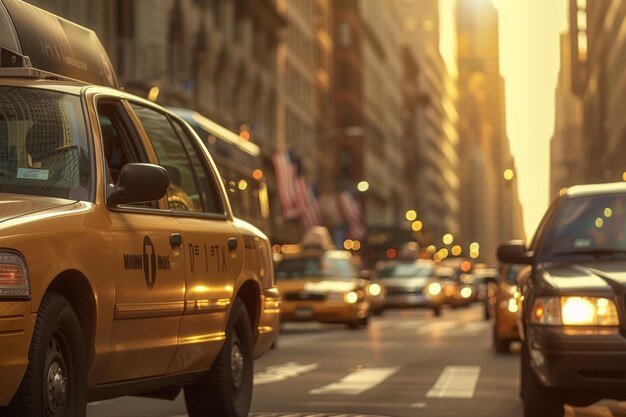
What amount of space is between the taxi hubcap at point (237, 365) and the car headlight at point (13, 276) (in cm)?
339

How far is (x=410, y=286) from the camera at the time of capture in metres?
48.0

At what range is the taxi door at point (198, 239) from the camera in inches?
342

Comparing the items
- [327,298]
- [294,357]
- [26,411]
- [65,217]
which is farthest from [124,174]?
[327,298]

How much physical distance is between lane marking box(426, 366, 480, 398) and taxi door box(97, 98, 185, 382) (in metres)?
5.23

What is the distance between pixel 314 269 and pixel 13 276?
24.8 meters

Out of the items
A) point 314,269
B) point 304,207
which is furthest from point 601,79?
point 314,269

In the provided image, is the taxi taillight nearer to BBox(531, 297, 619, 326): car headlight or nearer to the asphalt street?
BBox(531, 297, 619, 326): car headlight

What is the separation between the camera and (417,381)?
1521 centimetres

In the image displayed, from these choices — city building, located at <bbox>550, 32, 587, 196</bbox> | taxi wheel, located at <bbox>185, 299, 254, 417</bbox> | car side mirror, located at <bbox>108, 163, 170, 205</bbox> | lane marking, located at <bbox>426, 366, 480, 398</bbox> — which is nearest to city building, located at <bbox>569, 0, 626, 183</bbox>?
city building, located at <bbox>550, 32, 587, 196</bbox>

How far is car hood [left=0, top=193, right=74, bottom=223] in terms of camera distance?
6605 mm

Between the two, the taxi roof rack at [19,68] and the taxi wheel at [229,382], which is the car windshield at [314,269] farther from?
the taxi roof rack at [19,68]

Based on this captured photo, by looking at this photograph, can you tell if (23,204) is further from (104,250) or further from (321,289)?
(321,289)

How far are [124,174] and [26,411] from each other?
1.54m

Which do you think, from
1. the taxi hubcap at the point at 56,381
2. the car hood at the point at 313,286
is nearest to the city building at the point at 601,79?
the car hood at the point at 313,286
